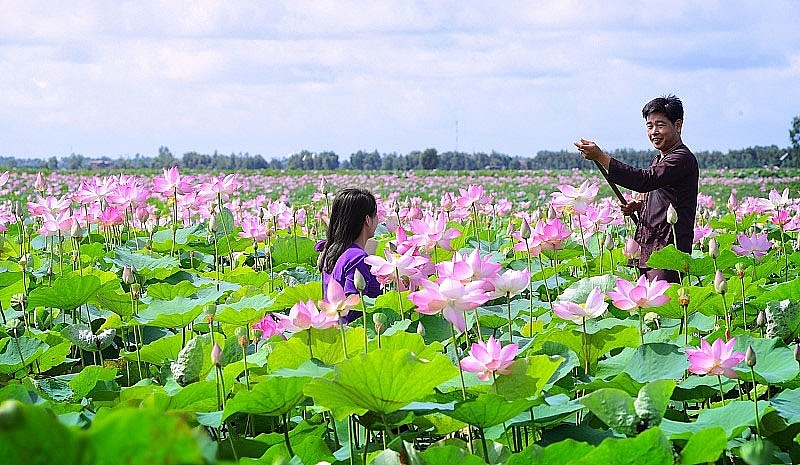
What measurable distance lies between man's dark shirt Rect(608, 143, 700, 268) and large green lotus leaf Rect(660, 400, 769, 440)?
7.03 ft

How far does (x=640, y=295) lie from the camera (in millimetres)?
2045

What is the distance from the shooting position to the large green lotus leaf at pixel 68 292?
8.79 feet

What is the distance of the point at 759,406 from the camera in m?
1.70

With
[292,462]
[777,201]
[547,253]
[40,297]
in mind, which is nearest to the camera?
[292,462]

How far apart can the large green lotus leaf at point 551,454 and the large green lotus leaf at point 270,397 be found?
0.40 metres

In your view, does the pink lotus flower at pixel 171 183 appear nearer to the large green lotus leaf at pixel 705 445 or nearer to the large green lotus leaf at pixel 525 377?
the large green lotus leaf at pixel 525 377

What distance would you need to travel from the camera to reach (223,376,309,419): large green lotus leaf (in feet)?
5.11

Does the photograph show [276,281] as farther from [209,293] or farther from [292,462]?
[292,462]

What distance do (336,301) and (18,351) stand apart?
3.27 ft

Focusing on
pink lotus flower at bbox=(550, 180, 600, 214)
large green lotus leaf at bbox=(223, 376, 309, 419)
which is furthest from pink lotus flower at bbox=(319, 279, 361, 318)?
pink lotus flower at bbox=(550, 180, 600, 214)

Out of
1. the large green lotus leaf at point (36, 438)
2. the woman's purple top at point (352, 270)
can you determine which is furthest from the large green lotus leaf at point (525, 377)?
the woman's purple top at point (352, 270)

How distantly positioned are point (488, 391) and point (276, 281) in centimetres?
206

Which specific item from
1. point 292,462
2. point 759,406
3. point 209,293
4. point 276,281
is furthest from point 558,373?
point 276,281

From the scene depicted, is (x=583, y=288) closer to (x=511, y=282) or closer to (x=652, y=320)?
(x=652, y=320)
